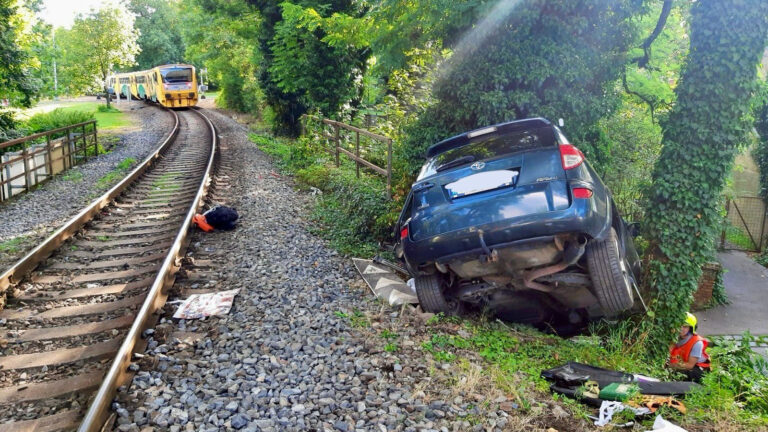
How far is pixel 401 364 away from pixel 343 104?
1462cm

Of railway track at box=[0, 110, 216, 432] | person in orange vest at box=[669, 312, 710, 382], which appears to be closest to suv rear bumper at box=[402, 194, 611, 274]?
person in orange vest at box=[669, 312, 710, 382]

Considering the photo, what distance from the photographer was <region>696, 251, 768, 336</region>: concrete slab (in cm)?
989

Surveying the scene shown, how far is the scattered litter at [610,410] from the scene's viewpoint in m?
3.52

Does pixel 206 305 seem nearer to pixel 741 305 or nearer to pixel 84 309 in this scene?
pixel 84 309

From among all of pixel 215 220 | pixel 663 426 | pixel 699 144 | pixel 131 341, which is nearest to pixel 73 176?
pixel 215 220

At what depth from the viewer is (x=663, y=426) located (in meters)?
3.36

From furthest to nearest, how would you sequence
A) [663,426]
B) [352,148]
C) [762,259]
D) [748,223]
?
1. [748,223]
2. [762,259]
3. [352,148]
4. [663,426]

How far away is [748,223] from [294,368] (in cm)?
1676

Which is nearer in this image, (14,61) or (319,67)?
(14,61)

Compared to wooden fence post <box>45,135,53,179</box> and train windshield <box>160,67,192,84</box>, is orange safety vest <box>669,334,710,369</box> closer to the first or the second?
wooden fence post <box>45,135,53,179</box>

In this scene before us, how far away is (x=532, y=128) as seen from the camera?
16.7ft

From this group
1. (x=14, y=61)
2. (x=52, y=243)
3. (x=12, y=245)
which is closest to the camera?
(x=52, y=243)

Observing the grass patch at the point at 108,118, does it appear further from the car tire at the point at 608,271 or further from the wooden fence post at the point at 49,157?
the car tire at the point at 608,271

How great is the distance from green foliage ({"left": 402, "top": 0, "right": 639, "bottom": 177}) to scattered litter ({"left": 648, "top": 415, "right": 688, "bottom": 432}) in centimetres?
460
